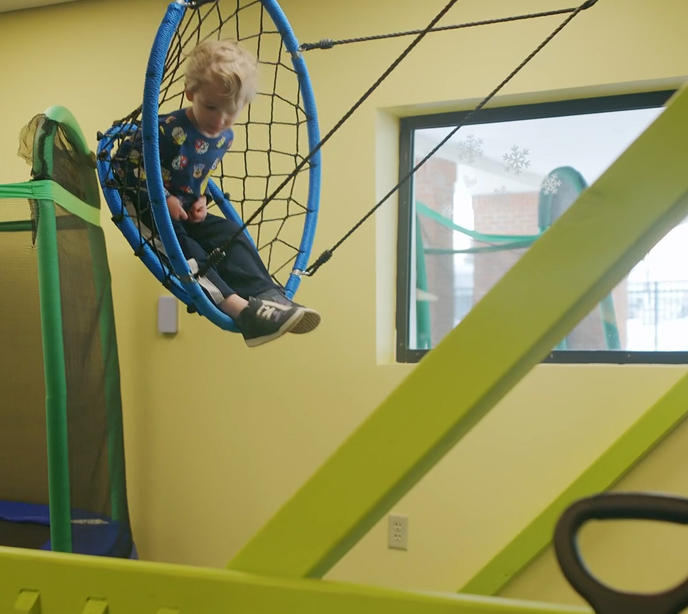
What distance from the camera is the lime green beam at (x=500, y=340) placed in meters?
0.58

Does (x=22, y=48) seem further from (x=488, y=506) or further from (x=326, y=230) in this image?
(x=488, y=506)

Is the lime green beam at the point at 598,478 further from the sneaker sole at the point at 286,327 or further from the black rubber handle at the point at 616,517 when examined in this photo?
the black rubber handle at the point at 616,517

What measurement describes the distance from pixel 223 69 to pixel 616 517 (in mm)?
1355

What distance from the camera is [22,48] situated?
2955 mm

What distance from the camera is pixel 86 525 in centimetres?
213

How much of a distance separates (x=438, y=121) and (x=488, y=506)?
1398mm

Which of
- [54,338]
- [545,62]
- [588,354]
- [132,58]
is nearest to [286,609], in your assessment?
[54,338]

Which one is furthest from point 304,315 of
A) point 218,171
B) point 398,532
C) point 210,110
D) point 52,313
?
→ point 218,171

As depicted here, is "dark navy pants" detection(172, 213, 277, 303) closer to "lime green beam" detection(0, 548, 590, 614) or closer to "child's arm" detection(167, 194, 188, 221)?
"child's arm" detection(167, 194, 188, 221)

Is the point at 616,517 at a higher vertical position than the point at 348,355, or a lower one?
higher

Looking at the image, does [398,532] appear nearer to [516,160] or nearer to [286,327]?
[286,327]

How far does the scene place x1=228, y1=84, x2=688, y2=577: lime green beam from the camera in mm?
578

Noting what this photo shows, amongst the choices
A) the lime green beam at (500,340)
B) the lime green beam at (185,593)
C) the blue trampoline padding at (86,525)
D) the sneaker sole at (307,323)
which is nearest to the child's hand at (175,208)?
the sneaker sole at (307,323)

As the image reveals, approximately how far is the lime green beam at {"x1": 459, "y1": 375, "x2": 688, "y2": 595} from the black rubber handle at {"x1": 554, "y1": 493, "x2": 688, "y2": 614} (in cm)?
146
